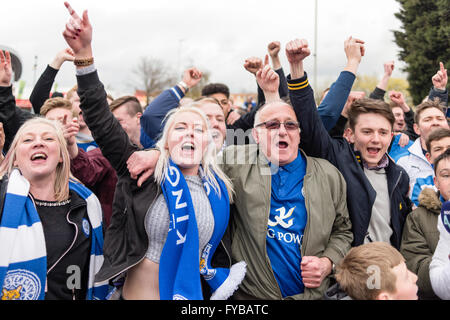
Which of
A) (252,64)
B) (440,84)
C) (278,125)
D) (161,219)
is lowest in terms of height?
(161,219)

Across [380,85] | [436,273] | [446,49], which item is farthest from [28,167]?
[446,49]

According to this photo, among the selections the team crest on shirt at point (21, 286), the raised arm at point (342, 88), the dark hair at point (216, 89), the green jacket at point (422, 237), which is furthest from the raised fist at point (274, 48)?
the team crest on shirt at point (21, 286)

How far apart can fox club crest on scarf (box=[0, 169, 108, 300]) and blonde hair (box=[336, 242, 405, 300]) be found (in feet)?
5.85

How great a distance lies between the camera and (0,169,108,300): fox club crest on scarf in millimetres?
2084

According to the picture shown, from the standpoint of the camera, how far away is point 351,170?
2.61 metres

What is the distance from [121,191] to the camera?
221 centimetres

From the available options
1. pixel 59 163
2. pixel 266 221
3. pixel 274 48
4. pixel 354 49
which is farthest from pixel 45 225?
pixel 274 48

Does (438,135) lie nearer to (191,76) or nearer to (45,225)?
(191,76)

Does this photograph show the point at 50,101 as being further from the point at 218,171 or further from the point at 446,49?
the point at 446,49

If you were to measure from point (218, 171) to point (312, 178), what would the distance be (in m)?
0.64

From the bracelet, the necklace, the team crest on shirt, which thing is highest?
the bracelet

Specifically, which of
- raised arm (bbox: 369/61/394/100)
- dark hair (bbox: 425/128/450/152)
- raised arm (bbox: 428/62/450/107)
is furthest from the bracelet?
raised arm (bbox: 428/62/450/107)

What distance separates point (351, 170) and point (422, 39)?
16946mm

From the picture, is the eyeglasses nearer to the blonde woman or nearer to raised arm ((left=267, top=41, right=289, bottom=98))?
the blonde woman
